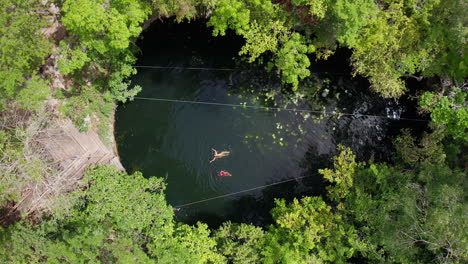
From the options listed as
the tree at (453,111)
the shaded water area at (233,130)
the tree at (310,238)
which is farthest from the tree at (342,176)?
the tree at (453,111)

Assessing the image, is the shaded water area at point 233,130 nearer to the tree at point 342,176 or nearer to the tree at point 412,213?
the tree at point 342,176

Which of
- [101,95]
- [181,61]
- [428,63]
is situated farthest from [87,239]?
[428,63]

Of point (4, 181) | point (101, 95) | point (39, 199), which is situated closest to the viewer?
point (4, 181)

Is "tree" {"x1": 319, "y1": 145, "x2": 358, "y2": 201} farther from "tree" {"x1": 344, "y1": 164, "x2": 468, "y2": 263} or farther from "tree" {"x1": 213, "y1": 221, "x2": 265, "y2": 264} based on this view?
"tree" {"x1": 213, "y1": 221, "x2": 265, "y2": 264}

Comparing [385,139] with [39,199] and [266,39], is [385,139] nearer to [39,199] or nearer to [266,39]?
[266,39]

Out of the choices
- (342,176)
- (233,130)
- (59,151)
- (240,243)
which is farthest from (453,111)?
(59,151)

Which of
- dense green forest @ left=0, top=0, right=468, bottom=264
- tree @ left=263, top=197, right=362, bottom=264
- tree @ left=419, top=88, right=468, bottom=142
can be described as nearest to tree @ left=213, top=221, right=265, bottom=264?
dense green forest @ left=0, top=0, right=468, bottom=264
